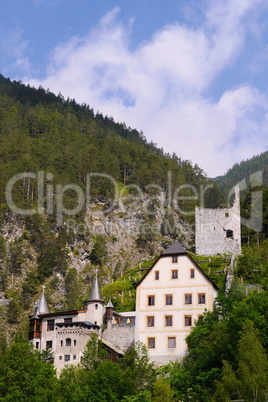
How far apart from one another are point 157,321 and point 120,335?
14.0 feet

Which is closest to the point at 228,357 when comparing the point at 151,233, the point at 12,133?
the point at 151,233

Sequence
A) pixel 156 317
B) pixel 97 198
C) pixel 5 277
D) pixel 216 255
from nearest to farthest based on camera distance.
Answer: pixel 156 317 < pixel 216 255 < pixel 5 277 < pixel 97 198

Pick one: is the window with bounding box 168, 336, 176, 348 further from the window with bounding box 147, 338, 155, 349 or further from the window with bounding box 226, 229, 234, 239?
the window with bounding box 226, 229, 234, 239

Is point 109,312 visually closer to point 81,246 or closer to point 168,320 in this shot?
point 168,320

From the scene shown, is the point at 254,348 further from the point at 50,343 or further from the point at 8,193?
the point at 8,193

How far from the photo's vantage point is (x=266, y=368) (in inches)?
1566

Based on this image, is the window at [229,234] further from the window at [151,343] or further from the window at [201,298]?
the window at [151,343]

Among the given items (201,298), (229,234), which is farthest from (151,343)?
(229,234)

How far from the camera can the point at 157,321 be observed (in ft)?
196

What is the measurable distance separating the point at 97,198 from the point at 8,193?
18.9 meters

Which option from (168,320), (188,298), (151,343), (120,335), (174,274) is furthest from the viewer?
(120,335)

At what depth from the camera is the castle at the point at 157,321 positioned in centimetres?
5897

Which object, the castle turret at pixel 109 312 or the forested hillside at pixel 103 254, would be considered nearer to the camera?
the forested hillside at pixel 103 254

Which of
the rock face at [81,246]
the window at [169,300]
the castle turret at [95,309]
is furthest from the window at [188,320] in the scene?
the rock face at [81,246]
